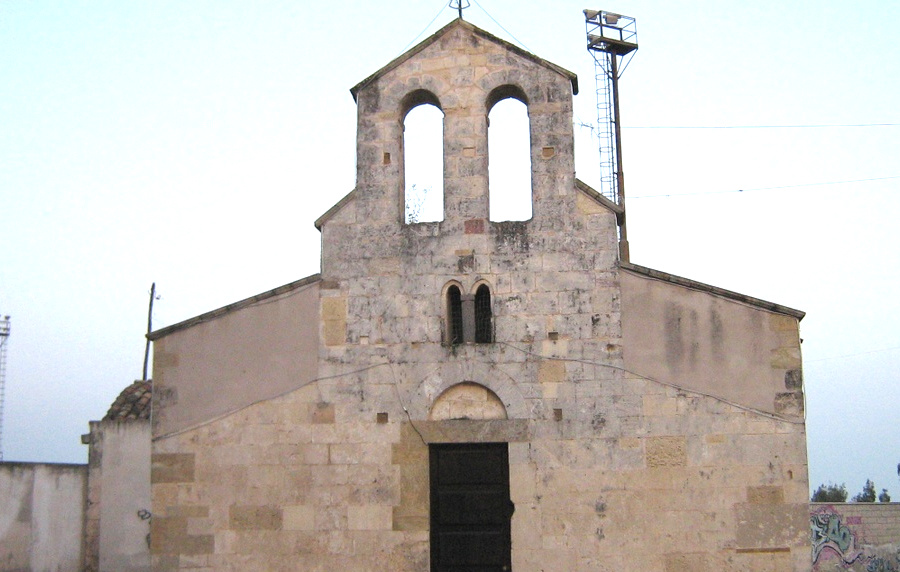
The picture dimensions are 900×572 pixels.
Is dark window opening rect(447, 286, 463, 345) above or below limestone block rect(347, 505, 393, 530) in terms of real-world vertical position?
above

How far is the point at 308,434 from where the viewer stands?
13352mm

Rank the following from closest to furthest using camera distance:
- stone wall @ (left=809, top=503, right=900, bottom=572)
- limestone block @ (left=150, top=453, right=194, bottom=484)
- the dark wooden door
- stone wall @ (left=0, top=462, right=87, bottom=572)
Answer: the dark wooden door → limestone block @ (left=150, top=453, right=194, bottom=484) → stone wall @ (left=0, top=462, right=87, bottom=572) → stone wall @ (left=809, top=503, right=900, bottom=572)

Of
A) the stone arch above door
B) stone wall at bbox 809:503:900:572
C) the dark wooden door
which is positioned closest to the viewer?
the dark wooden door

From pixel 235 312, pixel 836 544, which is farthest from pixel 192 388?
pixel 836 544

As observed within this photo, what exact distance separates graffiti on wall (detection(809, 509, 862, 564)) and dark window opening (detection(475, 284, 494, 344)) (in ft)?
63.6

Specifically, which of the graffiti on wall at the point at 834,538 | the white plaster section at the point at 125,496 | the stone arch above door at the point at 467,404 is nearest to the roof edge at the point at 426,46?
the stone arch above door at the point at 467,404

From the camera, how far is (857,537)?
2905 cm

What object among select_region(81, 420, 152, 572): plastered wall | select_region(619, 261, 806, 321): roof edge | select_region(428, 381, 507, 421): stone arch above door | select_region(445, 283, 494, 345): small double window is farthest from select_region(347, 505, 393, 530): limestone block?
select_region(81, 420, 152, 572): plastered wall

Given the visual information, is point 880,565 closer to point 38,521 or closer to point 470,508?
point 470,508

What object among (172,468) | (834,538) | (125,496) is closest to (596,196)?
(172,468)

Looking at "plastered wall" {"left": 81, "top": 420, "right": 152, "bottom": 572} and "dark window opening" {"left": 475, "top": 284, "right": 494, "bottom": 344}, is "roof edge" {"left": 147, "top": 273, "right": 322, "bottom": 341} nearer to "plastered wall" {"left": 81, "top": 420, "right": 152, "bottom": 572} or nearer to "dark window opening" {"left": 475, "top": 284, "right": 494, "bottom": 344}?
"dark window opening" {"left": 475, "top": 284, "right": 494, "bottom": 344}

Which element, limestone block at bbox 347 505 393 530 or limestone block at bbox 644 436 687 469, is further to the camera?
limestone block at bbox 347 505 393 530

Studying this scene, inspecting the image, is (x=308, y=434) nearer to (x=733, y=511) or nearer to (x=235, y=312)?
(x=235, y=312)

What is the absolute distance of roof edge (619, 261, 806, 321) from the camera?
42.3 ft
